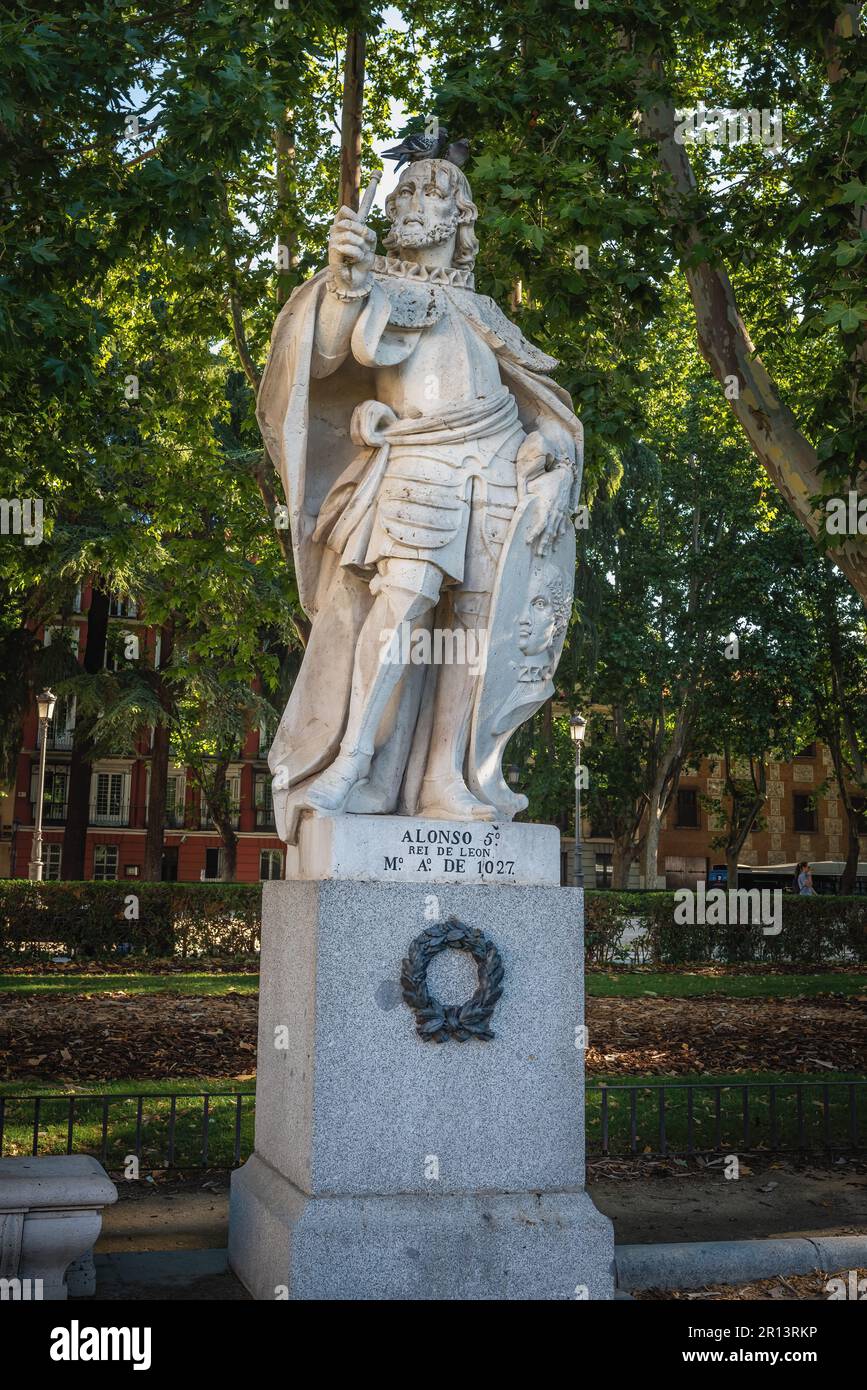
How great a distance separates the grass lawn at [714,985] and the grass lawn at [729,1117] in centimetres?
639

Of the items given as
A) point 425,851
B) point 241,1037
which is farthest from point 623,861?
point 425,851

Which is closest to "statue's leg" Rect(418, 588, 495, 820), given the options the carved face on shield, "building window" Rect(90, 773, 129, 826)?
the carved face on shield

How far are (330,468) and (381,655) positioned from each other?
976 mm

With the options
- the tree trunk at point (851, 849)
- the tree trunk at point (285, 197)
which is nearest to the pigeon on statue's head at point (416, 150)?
the tree trunk at point (285, 197)

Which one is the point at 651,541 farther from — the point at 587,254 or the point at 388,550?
the point at 388,550

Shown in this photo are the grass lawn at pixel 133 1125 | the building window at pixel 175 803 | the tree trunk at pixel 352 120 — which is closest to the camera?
the grass lawn at pixel 133 1125

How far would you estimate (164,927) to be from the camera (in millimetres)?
22094

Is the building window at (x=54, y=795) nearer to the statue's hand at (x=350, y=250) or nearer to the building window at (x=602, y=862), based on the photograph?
the building window at (x=602, y=862)

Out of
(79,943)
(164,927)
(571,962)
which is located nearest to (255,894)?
(164,927)

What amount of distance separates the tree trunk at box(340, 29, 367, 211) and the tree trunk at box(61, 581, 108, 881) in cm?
1754

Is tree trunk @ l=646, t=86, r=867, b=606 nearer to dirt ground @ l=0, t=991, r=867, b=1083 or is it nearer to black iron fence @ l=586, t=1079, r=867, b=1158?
black iron fence @ l=586, t=1079, r=867, b=1158

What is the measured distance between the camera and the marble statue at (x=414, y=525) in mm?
5211

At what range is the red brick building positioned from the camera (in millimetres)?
48688

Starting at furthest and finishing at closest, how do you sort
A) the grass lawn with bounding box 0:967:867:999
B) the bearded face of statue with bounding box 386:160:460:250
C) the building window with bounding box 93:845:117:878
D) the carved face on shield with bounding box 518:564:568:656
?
the building window with bounding box 93:845:117:878, the grass lawn with bounding box 0:967:867:999, the bearded face of statue with bounding box 386:160:460:250, the carved face on shield with bounding box 518:564:568:656
